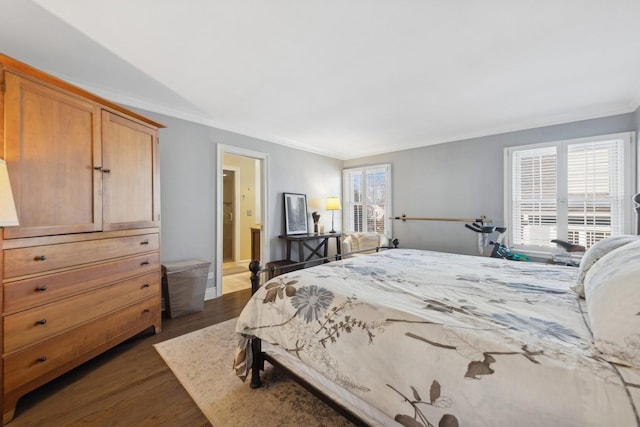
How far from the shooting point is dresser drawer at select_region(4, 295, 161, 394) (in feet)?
5.10

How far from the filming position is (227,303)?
11.4 ft

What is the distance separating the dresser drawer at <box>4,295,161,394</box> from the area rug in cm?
33

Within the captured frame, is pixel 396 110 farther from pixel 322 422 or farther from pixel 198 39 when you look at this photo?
pixel 322 422

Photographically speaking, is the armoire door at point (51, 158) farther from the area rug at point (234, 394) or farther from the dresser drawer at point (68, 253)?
the area rug at point (234, 394)

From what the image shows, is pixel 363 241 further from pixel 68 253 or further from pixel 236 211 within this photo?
pixel 68 253

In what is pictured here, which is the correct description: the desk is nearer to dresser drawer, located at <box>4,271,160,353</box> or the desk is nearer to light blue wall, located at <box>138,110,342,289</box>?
light blue wall, located at <box>138,110,342,289</box>

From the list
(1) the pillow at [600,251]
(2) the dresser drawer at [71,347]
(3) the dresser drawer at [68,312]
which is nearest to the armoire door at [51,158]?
(3) the dresser drawer at [68,312]

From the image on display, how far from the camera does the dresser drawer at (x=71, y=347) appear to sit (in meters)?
1.56

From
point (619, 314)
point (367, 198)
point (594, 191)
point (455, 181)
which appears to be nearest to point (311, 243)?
point (367, 198)

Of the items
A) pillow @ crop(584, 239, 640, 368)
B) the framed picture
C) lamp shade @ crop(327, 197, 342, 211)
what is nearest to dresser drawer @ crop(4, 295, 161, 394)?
the framed picture

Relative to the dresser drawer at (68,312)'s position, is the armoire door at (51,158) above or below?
above

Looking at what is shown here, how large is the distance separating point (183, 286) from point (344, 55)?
288 centimetres

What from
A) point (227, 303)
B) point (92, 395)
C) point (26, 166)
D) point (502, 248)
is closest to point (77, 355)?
point (92, 395)

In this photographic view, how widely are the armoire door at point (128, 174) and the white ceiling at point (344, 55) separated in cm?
55
